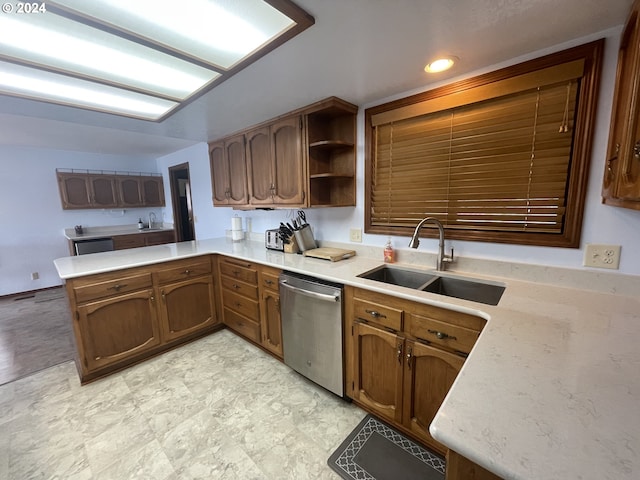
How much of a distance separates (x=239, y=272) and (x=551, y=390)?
87.6 inches

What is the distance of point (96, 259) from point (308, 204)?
1979 mm

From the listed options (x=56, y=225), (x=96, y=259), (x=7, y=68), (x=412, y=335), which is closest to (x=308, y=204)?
(x=412, y=335)

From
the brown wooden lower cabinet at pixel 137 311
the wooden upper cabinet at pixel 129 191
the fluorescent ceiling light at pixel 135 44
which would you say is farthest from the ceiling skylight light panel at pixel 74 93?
the wooden upper cabinet at pixel 129 191

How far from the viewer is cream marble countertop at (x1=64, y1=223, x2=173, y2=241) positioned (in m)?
4.33

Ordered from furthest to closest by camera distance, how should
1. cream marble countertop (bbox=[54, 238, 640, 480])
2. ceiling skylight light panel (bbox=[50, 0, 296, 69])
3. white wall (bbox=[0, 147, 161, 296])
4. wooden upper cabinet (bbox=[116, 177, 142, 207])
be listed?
wooden upper cabinet (bbox=[116, 177, 142, 207]), white wall (bbox=[0, 147, 161, 296]), ceiling skylight light panel (bbox=[50, 0, 296, 69]), cream marble countertop (bbox=[54, 238, 640, 480])

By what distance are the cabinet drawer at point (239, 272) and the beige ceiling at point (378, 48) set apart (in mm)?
1332

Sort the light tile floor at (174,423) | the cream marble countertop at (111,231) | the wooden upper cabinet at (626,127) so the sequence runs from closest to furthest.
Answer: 1. the wooden upper cabinet at (626,127)
2. the light tile floor at (174,423)
3. the cream marble countertop at (111,231)

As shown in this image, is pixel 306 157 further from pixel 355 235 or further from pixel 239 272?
pixel 239 272

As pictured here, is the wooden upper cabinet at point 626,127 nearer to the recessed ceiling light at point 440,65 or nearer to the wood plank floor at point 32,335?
the recessed ceiling light at point 440,65

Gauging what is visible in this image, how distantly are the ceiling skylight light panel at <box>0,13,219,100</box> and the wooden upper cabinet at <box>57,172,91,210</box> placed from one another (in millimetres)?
3910

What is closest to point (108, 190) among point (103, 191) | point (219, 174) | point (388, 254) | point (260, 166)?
point (103, 191)

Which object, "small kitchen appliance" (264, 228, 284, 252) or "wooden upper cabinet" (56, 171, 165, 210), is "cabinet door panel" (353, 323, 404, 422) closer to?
"small kitchen appliance" (264, 228, 284, 252)

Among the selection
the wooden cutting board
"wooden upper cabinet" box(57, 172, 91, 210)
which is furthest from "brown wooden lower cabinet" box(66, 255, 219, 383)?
"wooden upper cabinet" box(57, 172, 91, 210)

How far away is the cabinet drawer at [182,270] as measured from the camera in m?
2.31
